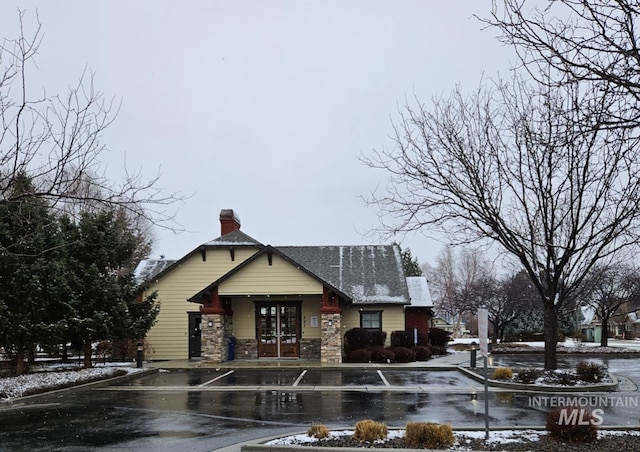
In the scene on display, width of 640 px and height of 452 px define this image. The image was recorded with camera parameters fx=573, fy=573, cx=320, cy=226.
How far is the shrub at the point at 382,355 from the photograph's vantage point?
81.8ft

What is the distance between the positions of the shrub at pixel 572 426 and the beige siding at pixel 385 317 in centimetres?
1959

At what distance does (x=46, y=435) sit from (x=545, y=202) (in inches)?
530

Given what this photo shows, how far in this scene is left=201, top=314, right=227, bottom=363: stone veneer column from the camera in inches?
1004

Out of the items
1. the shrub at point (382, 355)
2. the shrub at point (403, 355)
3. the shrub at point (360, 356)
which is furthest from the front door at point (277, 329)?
the shrub at point (403, 355)

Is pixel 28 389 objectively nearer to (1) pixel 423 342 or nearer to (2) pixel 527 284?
(1) pixel 423 342

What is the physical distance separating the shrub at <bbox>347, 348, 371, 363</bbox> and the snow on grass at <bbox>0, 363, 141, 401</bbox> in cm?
975

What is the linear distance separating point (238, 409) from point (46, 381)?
733 centimetres

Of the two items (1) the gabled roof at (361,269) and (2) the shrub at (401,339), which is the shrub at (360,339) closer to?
(2) the shrub at (401,339)

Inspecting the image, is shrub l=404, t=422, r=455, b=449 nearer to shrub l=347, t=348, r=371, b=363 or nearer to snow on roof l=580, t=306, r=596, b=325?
shrub l=347, t=348, r=371, b=363

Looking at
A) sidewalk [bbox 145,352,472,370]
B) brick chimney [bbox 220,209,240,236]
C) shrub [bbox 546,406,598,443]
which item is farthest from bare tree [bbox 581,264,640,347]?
shrub [bbox 546,406,598,443]

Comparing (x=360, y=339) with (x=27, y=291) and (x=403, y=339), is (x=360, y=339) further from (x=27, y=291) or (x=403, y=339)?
(x=27, y=291)

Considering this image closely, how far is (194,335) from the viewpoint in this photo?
2877 centimetres

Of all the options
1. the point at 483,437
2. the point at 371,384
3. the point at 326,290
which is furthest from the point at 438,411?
the point at 326,290

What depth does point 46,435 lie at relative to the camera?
10156 mm
